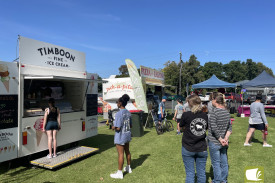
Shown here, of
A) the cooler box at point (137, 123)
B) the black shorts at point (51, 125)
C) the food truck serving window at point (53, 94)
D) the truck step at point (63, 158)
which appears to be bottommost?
the truck step at point (63, 158)

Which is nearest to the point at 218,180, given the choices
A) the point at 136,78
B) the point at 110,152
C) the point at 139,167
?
the point at 139,167

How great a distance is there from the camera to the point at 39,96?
5.62 m

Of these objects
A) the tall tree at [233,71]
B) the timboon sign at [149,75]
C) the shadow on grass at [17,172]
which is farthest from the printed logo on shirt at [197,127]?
the tall tree at [233,71]

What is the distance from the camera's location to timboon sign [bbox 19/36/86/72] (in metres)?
4.58

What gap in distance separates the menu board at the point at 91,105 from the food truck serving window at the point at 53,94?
0.21 meters

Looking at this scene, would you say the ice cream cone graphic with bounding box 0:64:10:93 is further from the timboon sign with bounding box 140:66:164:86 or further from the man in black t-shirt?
the timboon sign with bounding box 140:66:164:86

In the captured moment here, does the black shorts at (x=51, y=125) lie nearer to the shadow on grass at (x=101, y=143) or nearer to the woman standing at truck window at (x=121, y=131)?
the woman standing at truck window at (x=121, y=131)

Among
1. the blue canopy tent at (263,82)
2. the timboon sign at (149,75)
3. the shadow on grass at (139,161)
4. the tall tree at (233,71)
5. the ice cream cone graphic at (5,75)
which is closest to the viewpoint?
the ice cream cone graphic at (5,75)

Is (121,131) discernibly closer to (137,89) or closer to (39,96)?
(39,96)

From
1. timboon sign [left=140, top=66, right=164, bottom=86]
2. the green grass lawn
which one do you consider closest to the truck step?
the green grass lawn

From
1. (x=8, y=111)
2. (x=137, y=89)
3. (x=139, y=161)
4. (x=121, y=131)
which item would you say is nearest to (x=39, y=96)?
(x=8, y=111)

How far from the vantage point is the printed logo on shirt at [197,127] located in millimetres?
3020

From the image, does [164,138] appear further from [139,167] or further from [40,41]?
[40,41]

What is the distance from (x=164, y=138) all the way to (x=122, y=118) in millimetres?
4272
